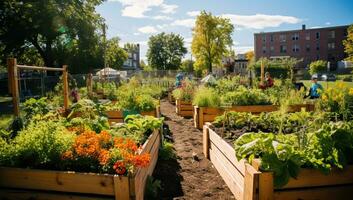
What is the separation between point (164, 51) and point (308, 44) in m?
30.8

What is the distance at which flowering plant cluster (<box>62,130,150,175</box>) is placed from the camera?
3115mm

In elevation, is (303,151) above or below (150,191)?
above

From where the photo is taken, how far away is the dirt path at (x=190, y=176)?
13.8ft

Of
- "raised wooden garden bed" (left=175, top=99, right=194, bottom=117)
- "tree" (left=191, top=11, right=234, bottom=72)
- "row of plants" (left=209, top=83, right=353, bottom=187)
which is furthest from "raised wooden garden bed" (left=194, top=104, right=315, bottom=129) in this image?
"tree" (left=191, top=11, right=234, bottom=72)

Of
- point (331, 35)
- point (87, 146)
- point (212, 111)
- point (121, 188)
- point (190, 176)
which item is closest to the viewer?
point (121, 188)

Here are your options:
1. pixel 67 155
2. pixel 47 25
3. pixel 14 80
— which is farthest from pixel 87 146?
pixel 47 25

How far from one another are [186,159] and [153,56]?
6470 cm

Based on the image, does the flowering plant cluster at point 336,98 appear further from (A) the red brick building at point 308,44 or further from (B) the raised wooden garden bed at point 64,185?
(A) the red brick building at point 308,44

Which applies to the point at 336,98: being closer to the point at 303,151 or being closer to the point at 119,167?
the point at 303,151

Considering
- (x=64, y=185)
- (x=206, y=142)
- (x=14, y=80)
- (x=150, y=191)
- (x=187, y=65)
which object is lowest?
(x=150, y=191)

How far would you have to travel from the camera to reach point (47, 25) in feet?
86.0

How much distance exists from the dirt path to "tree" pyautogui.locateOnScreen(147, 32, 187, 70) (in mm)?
62173

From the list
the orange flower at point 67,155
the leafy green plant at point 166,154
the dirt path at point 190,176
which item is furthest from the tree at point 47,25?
the orange flower at point 67,155

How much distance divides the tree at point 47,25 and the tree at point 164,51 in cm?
3710
